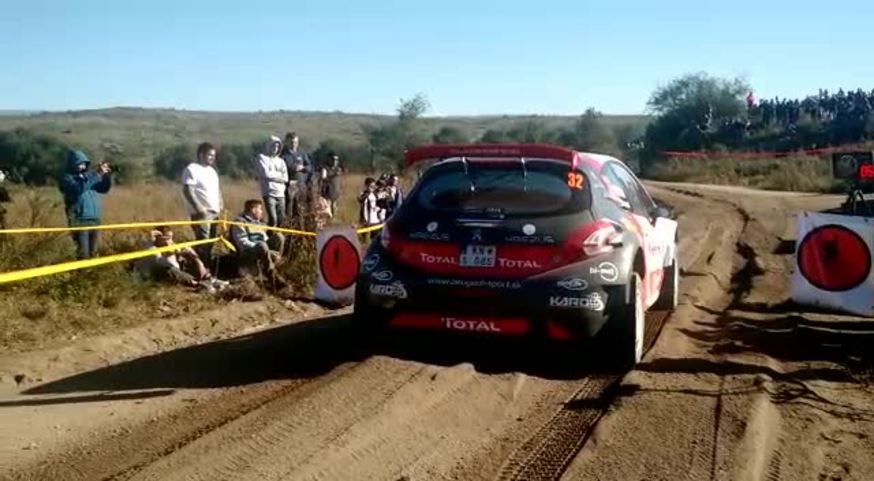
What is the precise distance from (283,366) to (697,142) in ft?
160

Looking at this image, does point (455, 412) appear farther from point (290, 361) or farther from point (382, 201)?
point (382, 201)

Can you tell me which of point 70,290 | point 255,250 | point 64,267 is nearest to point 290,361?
point 64,267

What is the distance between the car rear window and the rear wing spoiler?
6 centimetres

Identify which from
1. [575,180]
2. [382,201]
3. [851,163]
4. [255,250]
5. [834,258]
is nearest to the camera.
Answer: [575,180]

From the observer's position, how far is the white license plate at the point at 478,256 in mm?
7398

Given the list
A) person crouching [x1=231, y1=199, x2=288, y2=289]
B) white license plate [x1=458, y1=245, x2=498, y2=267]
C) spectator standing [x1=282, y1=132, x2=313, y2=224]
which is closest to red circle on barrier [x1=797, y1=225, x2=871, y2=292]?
white license plate [x1=458, y1=245, x2=498, y2=267]

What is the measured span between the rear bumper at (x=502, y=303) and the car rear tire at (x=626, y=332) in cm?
8

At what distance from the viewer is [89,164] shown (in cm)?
1276

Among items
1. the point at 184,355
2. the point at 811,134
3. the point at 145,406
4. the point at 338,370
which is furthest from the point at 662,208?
the point at 811,134

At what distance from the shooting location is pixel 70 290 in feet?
33.5

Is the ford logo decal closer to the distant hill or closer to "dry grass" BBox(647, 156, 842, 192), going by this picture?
"dry grass" BBox(647, 156, 842, 192)

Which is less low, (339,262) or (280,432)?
(339,262)

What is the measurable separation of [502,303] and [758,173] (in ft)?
121

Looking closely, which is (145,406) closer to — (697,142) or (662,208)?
(662,208)
